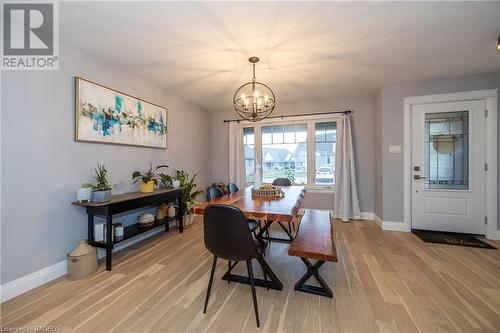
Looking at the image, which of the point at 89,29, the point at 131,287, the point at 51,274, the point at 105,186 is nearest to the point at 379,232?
the point at 131,287

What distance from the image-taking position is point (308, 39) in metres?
2.15

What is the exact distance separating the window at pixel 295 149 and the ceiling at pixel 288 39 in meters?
1.32

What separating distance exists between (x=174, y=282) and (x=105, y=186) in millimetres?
1347

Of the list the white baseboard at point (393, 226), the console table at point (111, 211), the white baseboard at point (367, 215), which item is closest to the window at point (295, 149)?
the white baseboard at point (367, 215)

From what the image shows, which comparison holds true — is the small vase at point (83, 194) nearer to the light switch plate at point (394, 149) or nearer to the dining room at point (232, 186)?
the dining room at point (232, 186)

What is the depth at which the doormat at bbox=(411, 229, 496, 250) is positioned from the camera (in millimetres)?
2871

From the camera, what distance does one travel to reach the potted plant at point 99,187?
2.22 m

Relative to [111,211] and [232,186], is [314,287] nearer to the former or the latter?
[232,186]

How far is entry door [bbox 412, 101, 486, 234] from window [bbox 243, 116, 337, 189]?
1.43 m

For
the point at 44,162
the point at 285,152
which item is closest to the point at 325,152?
the point at 285,152

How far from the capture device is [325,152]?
4.41 m

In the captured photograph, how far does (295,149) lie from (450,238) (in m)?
2.94

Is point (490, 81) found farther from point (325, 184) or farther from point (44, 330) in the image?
point (44, 330)

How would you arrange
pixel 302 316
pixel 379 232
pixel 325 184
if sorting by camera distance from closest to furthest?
1. pixel 302 316
2. pixel 379 232
3. pixel 325 184
